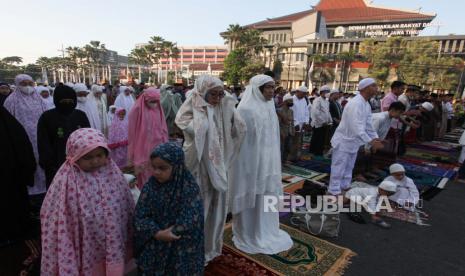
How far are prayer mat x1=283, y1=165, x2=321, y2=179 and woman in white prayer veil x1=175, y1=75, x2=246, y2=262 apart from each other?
10.7 ft

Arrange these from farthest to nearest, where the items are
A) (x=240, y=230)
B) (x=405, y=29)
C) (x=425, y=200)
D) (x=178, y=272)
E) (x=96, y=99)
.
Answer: (x=405, y=29) → (x=96, y=99) → (x=425, y=200) → (x=240, y=230) → (x=178, y=272)

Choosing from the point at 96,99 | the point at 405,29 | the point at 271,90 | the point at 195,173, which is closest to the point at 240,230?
the point at 195,173

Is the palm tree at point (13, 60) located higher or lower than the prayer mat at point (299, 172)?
higher

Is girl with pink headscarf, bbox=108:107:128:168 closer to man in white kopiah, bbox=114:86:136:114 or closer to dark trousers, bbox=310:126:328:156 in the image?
man in white kopiah, bbox=114:86:136:114

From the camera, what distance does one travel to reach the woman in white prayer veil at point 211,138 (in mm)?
2334

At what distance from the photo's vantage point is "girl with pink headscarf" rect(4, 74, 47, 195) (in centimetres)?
401

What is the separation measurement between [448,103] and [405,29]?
1702 inches

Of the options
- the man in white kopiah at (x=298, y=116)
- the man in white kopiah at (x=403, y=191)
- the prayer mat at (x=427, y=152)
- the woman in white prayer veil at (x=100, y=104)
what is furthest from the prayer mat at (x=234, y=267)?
the prayer mat at (x=427, y=152)

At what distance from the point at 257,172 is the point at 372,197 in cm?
214

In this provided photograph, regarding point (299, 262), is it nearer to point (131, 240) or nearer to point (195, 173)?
point (195, 173)

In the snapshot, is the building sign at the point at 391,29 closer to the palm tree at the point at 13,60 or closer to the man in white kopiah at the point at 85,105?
the man in white kopiah at the point at 85,105

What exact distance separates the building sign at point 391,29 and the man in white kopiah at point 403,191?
166 feet

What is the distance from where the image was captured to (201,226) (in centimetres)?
193

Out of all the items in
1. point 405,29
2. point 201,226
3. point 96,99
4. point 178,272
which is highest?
point 405,29
